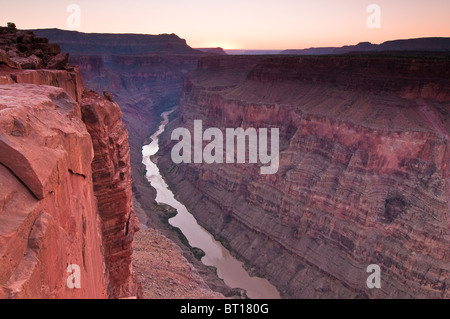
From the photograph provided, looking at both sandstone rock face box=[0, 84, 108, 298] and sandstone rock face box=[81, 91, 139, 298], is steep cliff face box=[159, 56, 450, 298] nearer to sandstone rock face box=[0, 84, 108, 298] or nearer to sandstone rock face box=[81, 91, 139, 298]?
sandstone rock face box=[81, 91, 139, 298]

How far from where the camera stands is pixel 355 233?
2691 centimetres

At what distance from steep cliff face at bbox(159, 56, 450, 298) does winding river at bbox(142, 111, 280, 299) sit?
100 centimetres

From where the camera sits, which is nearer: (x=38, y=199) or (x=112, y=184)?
Result: (x=38, y=199)

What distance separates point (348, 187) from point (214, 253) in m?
13.9

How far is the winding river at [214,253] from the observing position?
1101 inches

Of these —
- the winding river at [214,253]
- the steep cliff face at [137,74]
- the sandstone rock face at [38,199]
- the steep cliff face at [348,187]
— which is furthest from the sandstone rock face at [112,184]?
the steep cliff face at [137,74]

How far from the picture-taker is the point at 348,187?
93.7 feet

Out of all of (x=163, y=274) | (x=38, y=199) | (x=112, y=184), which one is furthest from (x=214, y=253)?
(x=38, y=199)

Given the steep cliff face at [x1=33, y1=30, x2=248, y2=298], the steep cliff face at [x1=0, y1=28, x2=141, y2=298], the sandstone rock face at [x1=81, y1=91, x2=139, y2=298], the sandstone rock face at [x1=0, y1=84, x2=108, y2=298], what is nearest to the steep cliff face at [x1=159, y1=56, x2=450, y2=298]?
the steep cliff face at [x1=33, y1=30, x2=248, y2=298]

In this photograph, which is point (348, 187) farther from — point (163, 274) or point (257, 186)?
point (163, 274)

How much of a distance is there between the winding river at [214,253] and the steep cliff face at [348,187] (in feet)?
3.29

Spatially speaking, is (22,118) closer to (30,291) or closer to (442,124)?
(30,291)

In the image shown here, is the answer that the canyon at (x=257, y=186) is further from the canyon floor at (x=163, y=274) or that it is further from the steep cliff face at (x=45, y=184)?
the canyon floor at (x=163, y=274)

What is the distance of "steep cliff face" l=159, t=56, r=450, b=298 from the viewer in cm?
2475
